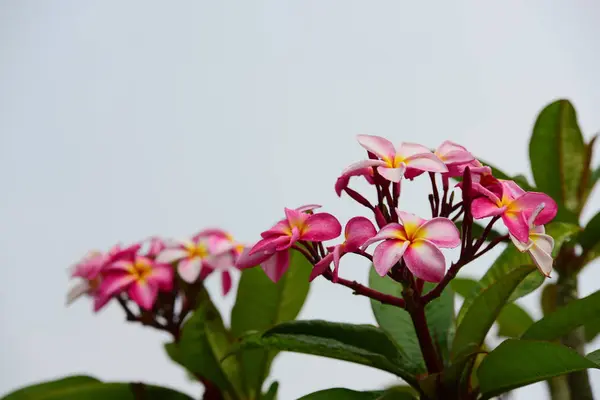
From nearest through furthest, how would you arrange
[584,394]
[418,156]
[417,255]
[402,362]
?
[417,255] → [418,156] → [402,362] → [584,394]

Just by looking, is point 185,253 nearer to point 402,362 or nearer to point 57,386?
point 57,386

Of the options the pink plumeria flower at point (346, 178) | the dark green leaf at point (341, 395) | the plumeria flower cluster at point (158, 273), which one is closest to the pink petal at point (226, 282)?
the plumeria flower cluster at point (158, 273)

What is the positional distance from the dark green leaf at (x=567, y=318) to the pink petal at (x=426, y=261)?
290 millimetres

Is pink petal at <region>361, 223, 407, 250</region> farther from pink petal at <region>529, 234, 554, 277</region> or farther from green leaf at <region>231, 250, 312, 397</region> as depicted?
green leaf at <region>231, 250, 312, 397</region>

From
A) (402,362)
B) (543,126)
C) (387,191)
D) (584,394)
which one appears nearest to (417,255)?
(387,191)

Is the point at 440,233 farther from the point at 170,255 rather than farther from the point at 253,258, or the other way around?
the point at 170,255

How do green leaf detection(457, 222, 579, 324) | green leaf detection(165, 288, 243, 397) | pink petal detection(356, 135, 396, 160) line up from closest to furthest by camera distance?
pink petal detection(356, 135, 396, 160) → green leaf detection(457, 222, 579, 324) → green leaf detection(165, 288, 243, 397)

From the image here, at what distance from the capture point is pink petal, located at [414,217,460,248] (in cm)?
69

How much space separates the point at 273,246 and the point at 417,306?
0.18 meters

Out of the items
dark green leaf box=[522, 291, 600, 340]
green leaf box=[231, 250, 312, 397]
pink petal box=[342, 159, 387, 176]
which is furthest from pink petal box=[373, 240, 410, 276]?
green leaf box=[231, 250, 312, 397]

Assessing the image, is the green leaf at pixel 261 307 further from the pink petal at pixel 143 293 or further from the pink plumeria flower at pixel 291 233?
the pink plumeria flower at pixel 291 233

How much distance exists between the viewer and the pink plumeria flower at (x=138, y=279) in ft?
3.90

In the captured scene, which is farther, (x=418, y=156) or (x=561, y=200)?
(x=561, y=200)

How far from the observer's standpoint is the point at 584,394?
117 centimetres
